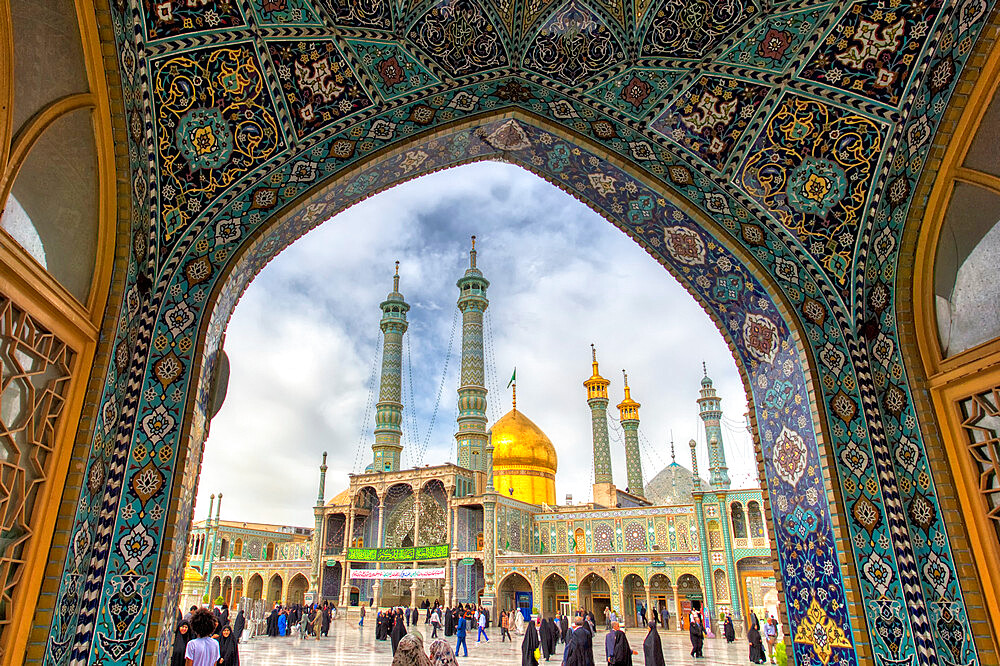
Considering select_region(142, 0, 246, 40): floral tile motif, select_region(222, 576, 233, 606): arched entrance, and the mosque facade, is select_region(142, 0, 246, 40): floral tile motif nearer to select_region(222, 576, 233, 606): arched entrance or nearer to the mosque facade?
the mosque facade

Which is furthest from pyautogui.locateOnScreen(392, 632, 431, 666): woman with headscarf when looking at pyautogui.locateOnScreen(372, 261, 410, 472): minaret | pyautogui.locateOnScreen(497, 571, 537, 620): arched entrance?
pyautogui.locateOnScreen(372, 261, 410, 472): minaret

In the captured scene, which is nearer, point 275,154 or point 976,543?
point 976,543

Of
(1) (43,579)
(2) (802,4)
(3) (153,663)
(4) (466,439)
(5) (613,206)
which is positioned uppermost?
(4) (466,439)

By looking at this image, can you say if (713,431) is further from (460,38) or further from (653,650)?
(460,38)

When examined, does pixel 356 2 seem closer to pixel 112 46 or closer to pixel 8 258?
pixel 112 46

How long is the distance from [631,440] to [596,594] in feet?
38.1

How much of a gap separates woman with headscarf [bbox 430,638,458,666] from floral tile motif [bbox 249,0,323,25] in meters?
4.09

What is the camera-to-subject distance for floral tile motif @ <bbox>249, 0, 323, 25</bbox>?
4250 millimetres

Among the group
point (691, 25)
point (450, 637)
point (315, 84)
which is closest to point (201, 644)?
point (315, 84)

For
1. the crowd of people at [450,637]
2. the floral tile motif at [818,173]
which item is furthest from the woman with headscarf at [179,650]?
the floral tile motif at [818,173]

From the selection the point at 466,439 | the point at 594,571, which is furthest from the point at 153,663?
the point at 466,439

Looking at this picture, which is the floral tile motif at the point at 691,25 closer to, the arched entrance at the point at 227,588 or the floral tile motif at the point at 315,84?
the floral tile motif at the point at 315,84

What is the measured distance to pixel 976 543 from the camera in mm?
4008

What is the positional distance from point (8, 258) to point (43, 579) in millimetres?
1704
